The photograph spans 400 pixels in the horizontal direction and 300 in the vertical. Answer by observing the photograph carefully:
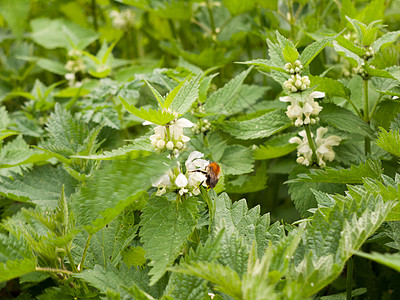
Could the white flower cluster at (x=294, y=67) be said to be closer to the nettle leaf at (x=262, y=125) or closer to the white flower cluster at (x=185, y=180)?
the nettle leaf at (x=262, y=125)

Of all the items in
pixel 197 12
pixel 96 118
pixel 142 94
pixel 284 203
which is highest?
pixel 197 12

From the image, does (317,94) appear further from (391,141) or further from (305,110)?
(391,141)

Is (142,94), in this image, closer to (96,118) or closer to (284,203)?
(96,118)

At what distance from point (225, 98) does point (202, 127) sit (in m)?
0.10

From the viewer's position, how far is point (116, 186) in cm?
55

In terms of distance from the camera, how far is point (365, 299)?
920 mm

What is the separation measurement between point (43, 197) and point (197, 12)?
3.82 feet

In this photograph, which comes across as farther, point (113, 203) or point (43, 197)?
point (43, 197)

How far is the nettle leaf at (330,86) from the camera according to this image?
35.3 inches

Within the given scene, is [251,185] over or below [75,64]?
below

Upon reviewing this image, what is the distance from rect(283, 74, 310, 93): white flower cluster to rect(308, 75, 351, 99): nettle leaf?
51mm

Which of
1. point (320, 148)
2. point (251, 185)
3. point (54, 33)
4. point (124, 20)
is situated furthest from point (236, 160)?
point (54, 33)

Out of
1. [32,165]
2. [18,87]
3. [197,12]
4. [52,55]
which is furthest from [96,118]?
[52,55]

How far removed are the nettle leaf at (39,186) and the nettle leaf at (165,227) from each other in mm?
350
